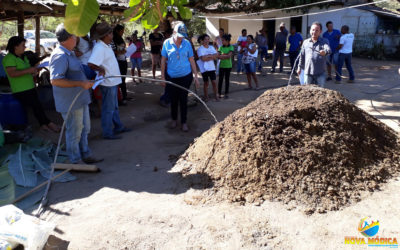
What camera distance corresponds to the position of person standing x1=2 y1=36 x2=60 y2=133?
16.9 feet

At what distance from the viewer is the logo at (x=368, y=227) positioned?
106 inches

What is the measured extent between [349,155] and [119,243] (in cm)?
261

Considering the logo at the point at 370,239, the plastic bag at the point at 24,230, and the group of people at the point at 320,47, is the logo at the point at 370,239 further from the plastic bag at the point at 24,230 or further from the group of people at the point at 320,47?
the group of people at the point at 320,47

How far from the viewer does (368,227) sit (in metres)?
2.75

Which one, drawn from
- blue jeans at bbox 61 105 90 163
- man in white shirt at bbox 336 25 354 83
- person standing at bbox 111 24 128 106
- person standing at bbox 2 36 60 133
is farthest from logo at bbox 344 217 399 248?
man in white shirt at bbox 336 25 354 83

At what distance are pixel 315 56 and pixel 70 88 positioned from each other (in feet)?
13.2

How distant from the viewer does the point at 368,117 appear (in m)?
4.40

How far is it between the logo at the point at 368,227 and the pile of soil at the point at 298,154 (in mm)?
277

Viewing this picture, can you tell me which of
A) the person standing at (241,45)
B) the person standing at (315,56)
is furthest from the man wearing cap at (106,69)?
the person standing at (241,45)

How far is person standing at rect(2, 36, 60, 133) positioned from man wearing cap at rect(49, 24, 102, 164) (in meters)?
1.75

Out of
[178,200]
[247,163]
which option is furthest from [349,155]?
[178,200]

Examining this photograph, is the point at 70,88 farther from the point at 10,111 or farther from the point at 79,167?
the point at 10,111

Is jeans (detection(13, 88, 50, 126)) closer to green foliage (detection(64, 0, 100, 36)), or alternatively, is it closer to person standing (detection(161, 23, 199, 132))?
person standing (detection(161, 23, 199, 132))

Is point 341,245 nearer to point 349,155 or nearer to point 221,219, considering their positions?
point 221,219
